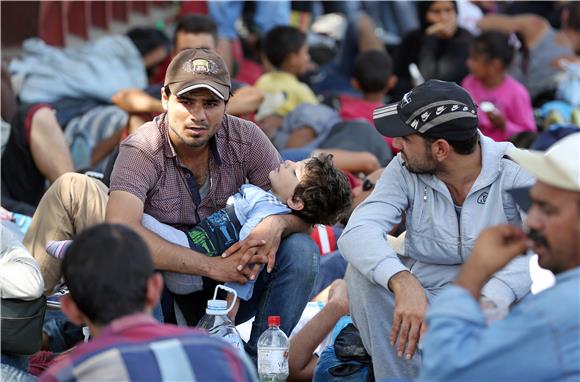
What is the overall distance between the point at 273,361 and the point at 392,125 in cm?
108

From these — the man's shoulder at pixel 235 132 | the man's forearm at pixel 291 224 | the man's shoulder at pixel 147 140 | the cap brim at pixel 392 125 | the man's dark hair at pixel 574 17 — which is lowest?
the man's dark hair at pixel 574 17

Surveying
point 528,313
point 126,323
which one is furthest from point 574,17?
point 126,323

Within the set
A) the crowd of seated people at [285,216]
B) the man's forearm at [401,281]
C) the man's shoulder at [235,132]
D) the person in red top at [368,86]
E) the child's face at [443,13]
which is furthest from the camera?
the child's face at [443,13]

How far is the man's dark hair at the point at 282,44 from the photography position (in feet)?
29.6

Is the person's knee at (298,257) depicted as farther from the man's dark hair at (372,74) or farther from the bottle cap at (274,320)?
the man's dark hair at (372,74)

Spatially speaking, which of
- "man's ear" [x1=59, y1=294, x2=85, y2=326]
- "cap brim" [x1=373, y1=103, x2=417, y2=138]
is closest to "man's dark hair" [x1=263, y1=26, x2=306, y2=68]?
"cap brim" [x1=373, y1=103, x2=417, y2=138]

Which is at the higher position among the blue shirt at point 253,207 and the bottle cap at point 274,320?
the blue shirt at point 253,207

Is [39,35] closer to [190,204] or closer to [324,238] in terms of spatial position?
[324,238]

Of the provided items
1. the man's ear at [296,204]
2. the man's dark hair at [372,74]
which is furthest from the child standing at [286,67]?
the man's ear at [296,204]

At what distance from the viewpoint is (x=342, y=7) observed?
11969 millimetres

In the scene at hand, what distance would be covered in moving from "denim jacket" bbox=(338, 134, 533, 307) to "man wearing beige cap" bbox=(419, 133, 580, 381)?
3.97ft

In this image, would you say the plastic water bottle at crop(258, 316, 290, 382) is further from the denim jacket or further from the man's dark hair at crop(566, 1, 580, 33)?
the man's dark hair at crop(566, 1, 580, 33)

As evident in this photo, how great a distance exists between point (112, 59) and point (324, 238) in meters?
3.73

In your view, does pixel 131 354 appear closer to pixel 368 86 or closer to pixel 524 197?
pixel 524 197
